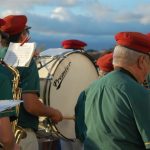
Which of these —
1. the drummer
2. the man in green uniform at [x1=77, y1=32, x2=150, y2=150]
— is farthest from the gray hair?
the drummer

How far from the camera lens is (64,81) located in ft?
19.4

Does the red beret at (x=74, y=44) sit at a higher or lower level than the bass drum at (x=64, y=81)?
higher

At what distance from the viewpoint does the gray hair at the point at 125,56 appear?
354 cm

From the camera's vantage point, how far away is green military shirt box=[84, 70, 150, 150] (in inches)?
132

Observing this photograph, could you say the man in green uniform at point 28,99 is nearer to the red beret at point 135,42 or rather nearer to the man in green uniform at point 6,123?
the man in green uniform at point 6,123

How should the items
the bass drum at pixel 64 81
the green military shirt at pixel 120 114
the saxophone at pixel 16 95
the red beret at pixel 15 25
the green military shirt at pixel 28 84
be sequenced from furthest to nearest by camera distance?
1. the bass drum at pixel 64 81
2. the red beret at pixel 15 25
3. the green military shirt at pixel 28 84
4. the saxophone at pixel 16 95
5. the green military shirt at pixel 120 114

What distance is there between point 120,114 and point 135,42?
0.50 metres

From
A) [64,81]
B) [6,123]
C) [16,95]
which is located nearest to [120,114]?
[6,123]

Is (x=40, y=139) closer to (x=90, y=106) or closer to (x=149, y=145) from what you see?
(x=90, y=106)

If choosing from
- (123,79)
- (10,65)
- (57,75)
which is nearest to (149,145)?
(123,79)

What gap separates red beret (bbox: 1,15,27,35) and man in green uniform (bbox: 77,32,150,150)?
1.52 metres

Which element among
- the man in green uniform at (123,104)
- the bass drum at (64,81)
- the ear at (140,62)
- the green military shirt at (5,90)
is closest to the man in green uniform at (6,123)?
the green military shirt at (5,90)

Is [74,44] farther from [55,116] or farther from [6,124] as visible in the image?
[6,124]

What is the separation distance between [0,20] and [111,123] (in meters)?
1.83
